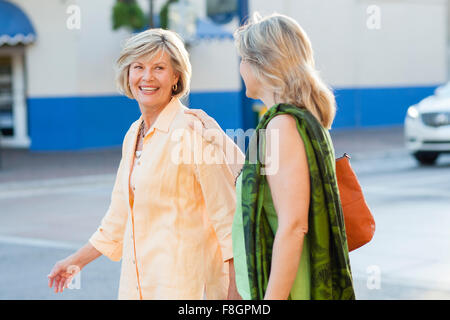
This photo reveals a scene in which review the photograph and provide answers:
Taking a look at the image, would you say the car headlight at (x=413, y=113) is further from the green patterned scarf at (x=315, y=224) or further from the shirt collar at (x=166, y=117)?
the green patterned scarf at (x=315, y=224)

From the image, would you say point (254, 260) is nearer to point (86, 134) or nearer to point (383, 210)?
point (383, 210)

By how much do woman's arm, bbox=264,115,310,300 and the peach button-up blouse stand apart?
0.58m

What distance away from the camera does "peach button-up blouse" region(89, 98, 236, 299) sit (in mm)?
2916

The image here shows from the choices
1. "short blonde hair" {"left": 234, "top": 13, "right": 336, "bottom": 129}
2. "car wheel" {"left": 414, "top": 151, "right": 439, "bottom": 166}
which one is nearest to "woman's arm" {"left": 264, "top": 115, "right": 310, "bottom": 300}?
"short blonde hair" {"left": 234, "top": 13, "right": 336, "bottom": 129}

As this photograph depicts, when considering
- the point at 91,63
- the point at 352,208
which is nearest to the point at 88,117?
the point at 91,63

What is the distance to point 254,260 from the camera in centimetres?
241

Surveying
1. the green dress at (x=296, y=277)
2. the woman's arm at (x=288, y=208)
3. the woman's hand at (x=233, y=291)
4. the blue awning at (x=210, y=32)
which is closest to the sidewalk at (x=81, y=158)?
the blue awning at (x=210, y=32)

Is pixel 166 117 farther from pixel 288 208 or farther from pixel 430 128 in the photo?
pixel 430 128

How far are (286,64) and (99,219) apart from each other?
7.64 meters

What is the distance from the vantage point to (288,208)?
Answer: 2.36 metres

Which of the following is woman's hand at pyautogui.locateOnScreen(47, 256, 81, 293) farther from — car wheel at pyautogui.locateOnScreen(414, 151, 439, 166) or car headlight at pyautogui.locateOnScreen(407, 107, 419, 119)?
car wheel at pyautogui.locateOnScreen(414, 151, 439, 166)

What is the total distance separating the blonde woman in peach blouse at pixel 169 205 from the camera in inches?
115

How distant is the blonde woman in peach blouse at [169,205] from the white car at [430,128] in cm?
1249

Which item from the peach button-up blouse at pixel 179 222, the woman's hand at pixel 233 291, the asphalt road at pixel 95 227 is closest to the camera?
the woman's hand at pixel 233 291
